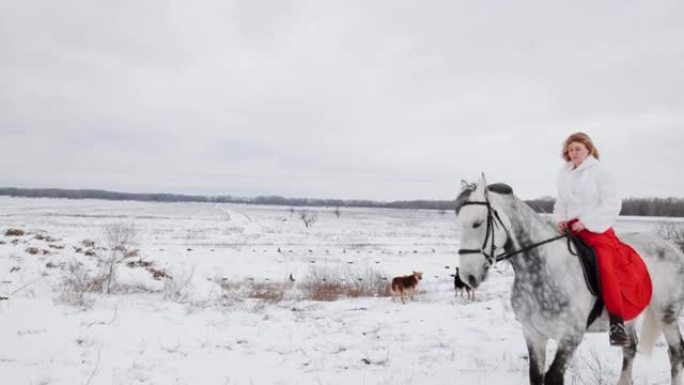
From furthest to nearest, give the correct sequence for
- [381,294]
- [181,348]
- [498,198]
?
[381,294], [181,348], [498,198]

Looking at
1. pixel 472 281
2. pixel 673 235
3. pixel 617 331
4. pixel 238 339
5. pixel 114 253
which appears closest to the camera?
pixel 472 281

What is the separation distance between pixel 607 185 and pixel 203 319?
23.3 ft

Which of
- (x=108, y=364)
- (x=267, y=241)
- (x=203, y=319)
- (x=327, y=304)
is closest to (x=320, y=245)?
(x=267, y=241)

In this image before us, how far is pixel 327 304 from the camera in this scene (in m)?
11.0

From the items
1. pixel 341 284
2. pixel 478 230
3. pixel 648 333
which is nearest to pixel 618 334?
pixel 648 333

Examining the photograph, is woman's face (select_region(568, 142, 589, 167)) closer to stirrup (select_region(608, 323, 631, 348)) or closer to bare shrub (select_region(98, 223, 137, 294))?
stirrup (select_region(608, 323, 631, 348))

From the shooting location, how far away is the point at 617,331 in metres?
3.90

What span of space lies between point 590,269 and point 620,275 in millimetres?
294

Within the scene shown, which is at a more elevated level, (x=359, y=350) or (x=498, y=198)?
(x=498, y=198)

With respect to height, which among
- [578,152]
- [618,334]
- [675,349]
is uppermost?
[578,152]

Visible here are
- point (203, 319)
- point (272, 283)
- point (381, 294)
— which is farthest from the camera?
point (272, 283)

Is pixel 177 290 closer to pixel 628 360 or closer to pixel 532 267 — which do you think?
pixel 532 267

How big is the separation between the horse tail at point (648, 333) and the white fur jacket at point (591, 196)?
60.8 inches

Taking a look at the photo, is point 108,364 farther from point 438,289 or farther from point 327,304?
point 438,289
